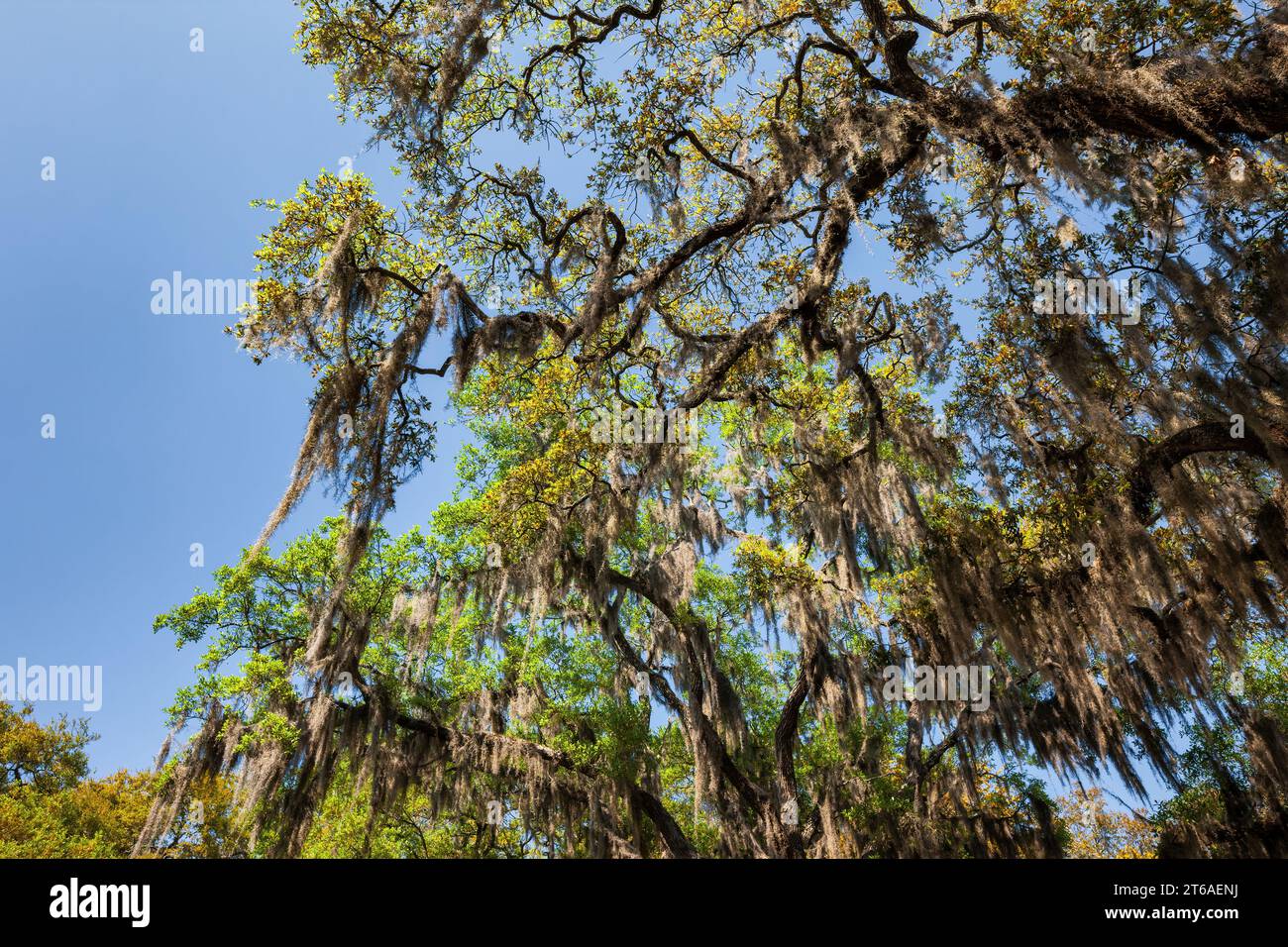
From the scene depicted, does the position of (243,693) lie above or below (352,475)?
below

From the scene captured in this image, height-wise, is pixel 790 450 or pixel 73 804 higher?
pixel 790 450

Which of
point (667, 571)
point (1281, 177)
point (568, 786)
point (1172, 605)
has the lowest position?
point (568, 786)

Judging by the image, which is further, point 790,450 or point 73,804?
point 73,804

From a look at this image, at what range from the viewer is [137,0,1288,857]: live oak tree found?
6.03 meters

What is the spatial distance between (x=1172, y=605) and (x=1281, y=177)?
5.18 meters

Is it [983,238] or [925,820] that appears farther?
[925,820]

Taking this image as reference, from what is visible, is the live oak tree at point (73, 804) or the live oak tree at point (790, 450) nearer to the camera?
the live oak tree at point (790, 450)

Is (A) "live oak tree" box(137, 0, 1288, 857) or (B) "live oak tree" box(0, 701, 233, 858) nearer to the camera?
(A) "live oak tree" box(137, 0, 1288, 857)

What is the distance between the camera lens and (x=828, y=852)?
35.4ft

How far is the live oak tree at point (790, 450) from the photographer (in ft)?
19.8

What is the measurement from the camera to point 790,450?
10.2 meters
